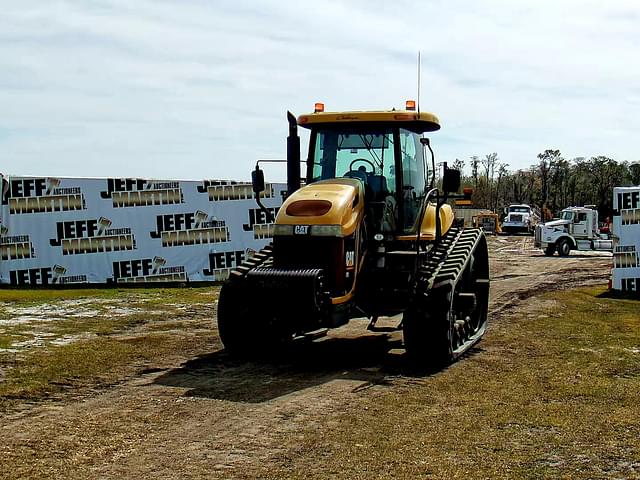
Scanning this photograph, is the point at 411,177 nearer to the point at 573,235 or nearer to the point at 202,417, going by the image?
the point at 202,417

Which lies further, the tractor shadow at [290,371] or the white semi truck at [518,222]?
the white semi truck at [518,222]

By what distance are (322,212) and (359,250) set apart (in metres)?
0.91

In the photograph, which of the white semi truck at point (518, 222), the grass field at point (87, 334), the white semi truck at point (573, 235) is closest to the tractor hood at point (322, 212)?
the grass field at point (87, 334)

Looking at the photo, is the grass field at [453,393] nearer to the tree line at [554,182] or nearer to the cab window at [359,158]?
the cab window at [359,158]

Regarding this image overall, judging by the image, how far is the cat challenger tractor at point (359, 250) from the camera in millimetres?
10383

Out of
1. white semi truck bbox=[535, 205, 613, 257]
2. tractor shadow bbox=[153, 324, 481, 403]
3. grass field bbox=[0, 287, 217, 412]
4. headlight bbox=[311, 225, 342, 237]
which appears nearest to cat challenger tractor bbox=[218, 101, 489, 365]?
headlight bbox=[311, 225, 342, 237]

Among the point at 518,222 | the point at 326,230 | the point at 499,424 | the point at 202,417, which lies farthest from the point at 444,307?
the point at 518,222

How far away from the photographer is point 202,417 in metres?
8.15

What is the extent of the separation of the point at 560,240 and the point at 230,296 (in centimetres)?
A: 2945

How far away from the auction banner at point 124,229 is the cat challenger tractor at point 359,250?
1184 centimetres

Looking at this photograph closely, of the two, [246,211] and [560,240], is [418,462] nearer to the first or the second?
[246,211]

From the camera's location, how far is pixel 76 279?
885 inches

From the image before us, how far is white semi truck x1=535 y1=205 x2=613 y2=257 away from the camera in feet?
125

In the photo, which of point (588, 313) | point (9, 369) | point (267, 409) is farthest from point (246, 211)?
point (267, 409)
